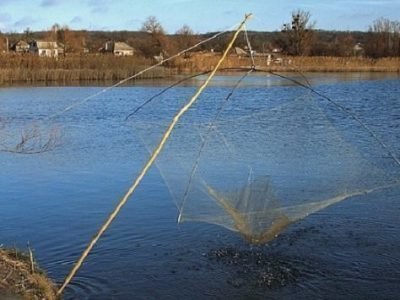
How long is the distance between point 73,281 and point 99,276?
0.91 ft

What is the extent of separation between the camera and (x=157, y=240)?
7324 mm

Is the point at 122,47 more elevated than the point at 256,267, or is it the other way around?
the point at 122,47

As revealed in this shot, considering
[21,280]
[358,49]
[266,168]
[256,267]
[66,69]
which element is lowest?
[256,267]

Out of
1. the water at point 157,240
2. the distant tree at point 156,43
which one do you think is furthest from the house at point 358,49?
the water at point 157,240

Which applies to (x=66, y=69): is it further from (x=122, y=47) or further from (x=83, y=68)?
(x=122, y=47)

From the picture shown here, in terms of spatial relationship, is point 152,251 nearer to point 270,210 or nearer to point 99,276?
point 99,276

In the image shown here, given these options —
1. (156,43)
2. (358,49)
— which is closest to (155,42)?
(156,43)

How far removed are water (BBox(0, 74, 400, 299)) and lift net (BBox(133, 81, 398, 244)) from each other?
0.39 meters

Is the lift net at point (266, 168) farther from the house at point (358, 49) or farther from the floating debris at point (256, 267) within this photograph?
the house at point (358, 49)

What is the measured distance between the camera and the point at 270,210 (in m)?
6.54

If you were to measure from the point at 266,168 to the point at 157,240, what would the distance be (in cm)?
330

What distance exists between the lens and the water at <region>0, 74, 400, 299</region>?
234 inches

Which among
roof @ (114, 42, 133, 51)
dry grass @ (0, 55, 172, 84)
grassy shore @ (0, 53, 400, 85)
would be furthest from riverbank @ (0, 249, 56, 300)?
roof @ (114, 42, 133, 51)

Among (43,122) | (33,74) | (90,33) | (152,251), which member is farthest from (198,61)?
(90,33)
